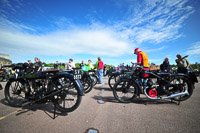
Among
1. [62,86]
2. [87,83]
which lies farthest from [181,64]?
[62,86]

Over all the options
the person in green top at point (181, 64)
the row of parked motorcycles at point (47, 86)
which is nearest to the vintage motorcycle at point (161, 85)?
the row of parked motorcycles at point (47, 86)

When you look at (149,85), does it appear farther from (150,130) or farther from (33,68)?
(33,68)

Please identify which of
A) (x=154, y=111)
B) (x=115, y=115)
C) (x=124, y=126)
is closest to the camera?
(x=124, y=126)

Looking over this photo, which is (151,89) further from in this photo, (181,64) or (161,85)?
(181,64)

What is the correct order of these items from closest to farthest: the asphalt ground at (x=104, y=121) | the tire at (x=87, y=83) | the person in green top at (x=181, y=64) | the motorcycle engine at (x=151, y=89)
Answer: the asphalt ground at (x=104, y=121) < the motorcycle engine at (x=151, y=89) < the tire at (x=87, y=83) < the person in green top at (x=181, y=64)

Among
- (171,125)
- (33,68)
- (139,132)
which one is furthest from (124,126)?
(33,68)

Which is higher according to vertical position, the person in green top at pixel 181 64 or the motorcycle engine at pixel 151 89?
the person in green top at pixel 181 64

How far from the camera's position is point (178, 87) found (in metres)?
2.80

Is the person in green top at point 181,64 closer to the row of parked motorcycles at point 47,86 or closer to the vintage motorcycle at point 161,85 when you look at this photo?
the vintage motorcycle at point 161,85

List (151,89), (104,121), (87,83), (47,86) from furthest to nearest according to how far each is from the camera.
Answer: (87,83) < (151,89) < (47,86) < (104,121)

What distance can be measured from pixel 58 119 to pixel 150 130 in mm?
1859

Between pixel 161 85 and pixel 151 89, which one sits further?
pixel 161 85

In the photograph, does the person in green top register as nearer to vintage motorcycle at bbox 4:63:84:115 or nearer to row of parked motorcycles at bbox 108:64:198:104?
row of parked motorcycles at bbox 108:64:198:104

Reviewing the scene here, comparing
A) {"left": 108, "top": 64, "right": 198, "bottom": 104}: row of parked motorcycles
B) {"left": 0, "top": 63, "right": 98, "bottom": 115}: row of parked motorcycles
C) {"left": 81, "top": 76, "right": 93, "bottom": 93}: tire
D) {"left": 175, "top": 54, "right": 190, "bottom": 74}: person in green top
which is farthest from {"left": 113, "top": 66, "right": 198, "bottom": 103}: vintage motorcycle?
{"left": 175, "top": 54, "right": 190, "bottom": 74}: person in green top
